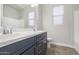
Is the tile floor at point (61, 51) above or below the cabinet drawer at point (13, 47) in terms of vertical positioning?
below

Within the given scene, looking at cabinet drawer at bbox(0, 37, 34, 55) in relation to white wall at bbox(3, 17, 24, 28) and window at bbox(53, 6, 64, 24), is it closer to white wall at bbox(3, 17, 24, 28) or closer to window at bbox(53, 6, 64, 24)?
white wall at bbox(3, 17, 24, 28)

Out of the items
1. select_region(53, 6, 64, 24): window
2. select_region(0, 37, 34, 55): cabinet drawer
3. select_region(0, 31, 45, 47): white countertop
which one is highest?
select_region(53, 6, 64, 24): window

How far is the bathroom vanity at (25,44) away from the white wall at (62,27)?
12 cm

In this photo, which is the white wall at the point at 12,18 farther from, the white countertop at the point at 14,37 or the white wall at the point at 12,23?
the white countertop at the point at 14,37

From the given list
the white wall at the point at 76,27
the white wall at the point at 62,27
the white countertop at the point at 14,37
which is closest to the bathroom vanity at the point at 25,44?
the white countertop at the point at 14,37

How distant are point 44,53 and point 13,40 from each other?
49 centimetres

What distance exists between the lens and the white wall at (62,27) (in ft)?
4.58

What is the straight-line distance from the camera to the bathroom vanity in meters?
1.12

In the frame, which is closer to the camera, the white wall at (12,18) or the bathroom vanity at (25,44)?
the bathroom vanity at (25,44)

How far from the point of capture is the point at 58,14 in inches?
56.2

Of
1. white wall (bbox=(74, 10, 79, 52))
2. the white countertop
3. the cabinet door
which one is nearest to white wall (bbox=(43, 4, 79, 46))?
white wall (bbox=(74, 10, 79, 52))

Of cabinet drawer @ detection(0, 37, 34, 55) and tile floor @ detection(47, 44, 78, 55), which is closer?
cabinet drawer @ detection(0, 37, 34, 55)

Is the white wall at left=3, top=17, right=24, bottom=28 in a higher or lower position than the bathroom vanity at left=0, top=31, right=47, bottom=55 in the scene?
higher
